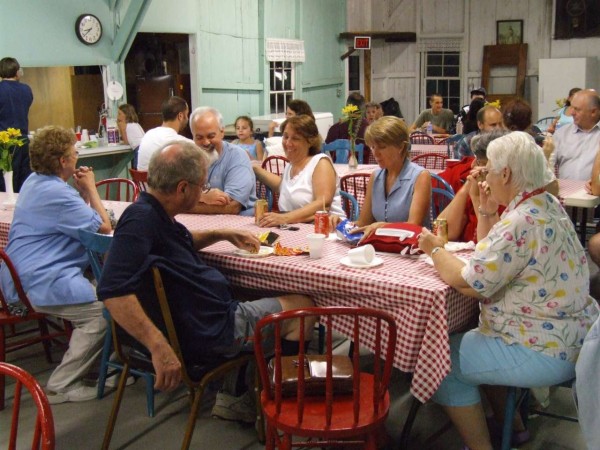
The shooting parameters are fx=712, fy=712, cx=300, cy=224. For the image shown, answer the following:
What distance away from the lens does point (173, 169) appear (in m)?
2.57

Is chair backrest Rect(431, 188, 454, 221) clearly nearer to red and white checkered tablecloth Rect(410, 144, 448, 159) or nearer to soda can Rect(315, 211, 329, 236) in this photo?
soda can Rect(315, 211, 329, 236)

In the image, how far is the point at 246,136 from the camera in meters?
6.99

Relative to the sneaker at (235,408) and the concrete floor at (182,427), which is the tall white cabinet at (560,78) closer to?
the concrete floor at (182,427)

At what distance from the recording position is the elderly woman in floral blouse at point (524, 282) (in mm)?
2305

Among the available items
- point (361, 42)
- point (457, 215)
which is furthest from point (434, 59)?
point (457, 215)

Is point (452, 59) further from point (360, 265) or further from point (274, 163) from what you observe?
point (360, 265)

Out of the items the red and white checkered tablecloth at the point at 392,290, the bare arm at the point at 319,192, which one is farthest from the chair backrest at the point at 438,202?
the red and white checkered tablecloth at the point at 392,290

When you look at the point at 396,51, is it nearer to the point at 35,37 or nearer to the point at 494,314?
the point at 35,37

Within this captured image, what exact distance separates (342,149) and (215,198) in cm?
342

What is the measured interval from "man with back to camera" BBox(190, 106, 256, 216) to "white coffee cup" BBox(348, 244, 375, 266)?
1307mm

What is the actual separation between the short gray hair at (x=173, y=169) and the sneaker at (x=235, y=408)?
3.46 feet

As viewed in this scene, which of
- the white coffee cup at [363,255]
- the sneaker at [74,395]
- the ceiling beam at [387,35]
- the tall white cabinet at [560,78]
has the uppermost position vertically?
the ceiling beam at [387,35]

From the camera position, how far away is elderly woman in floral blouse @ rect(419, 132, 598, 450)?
7.56 feet

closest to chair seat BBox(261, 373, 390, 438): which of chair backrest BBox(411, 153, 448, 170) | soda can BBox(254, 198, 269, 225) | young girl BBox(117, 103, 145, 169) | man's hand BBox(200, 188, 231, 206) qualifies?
soda can BBox(254, 198, 269, 225)
